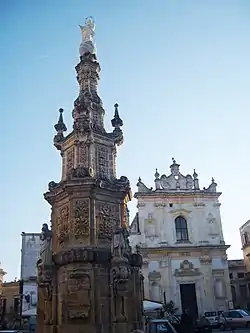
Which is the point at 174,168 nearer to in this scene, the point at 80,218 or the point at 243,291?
the point at 243,291

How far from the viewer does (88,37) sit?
673 inches

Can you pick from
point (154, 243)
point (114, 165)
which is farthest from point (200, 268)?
point (114, 165)

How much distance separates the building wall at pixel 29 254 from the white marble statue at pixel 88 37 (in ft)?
101

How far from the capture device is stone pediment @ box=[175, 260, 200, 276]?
33562mm

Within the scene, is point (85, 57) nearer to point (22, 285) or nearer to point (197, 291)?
point (197, 291)

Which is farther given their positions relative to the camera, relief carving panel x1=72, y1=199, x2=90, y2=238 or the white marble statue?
the white marble statue

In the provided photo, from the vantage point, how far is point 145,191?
3597 cm

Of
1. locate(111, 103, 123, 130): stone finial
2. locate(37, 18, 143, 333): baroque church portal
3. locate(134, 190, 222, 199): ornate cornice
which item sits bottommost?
locate(37, 18, 143, 333): baroque church portal

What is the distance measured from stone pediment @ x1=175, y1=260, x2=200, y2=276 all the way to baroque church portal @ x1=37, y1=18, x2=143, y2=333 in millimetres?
21643

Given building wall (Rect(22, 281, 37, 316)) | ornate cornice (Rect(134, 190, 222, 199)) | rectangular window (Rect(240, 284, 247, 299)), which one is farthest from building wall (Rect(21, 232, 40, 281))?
rectangular window (Rect(240, 284, 247, 299))

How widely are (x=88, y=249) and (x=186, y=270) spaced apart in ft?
77.8

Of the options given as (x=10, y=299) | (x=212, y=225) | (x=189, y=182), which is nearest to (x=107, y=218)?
(x=212, y=225)

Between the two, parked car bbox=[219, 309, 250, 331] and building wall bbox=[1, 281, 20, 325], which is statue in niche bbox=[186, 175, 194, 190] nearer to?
parked car bbox=[219, 309, 250, 331]

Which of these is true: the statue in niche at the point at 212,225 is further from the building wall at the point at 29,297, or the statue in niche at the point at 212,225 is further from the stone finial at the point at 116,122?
the stone finial at the point at 116,122
